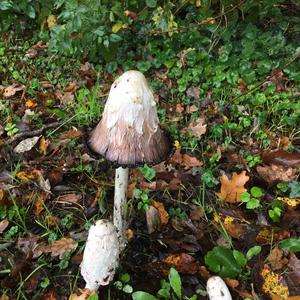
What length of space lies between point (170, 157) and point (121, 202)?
1.22ft

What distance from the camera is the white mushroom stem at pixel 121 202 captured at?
181 cm

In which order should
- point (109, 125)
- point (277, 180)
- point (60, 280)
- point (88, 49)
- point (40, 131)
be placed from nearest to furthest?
point (109, 125)
point (60, 280)
point (277, 180)
point (40, 131)
point (88, 49)

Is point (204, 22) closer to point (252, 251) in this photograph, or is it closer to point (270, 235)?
point (270, 235)

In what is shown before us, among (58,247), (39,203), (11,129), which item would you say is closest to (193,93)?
(11,129)

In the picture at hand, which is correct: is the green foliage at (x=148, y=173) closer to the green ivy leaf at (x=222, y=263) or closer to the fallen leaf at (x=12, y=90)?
the green ivy leaf at (x=222, y=263)

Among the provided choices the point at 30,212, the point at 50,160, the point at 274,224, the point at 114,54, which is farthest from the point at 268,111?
the point at 30,212

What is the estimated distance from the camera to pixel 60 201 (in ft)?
7.53

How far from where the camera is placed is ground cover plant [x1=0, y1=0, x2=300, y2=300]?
1.93m

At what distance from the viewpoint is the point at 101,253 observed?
156 cm

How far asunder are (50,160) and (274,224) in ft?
4.55

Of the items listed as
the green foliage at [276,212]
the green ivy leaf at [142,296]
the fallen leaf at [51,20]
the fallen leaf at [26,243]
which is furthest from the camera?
the fallen leaf at [51,20]

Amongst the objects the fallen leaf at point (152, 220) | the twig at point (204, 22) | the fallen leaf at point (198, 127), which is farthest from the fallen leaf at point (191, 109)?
the fallen leaf at point (152, 220)

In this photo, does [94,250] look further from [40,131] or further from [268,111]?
[268,111]

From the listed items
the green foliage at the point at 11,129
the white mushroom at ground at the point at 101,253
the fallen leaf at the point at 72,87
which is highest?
the white mushroom at ground at the point at 101,253
